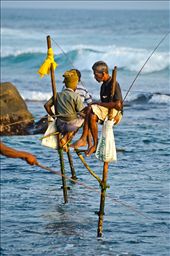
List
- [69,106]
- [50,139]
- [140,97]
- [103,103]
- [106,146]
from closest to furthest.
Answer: [103,103] < [106,146] < [69,106] < [50,139] < [140,97]

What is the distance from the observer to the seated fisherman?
38.4 feet

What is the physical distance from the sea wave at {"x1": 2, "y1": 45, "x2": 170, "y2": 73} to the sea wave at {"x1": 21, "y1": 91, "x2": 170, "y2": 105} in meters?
7.60

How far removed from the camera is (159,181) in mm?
14195

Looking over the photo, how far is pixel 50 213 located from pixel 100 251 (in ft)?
5.97

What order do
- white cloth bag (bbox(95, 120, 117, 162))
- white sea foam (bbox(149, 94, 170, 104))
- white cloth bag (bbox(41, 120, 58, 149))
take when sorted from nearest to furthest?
white cloth bag (bbox(95, 120, 117, 162)) < white cloth bag (bbox(41, 120, 58, 149)) < white sea foam (bbox(149, 94, 170, 104))

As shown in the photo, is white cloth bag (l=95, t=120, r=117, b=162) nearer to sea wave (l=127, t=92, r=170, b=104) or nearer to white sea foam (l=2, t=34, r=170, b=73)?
sea wave (l=127, t=92, r=170, b=104)

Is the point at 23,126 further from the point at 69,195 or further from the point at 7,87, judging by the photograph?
the point at 69,195

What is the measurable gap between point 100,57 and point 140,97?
1512cm

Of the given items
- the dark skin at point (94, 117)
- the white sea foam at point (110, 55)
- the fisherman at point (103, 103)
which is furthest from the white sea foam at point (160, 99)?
the fisherman at point (103, 103)

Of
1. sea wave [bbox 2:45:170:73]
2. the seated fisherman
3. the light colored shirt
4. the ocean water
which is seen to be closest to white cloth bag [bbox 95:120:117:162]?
the seated fisherman

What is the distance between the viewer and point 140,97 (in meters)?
24.6

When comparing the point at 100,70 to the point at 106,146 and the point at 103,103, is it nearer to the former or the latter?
the point at 103,103

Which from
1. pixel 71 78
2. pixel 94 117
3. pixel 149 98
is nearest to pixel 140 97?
pixel 149 98

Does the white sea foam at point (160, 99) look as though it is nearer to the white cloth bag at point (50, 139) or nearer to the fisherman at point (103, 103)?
the white cloth bag at point (50, 139)
